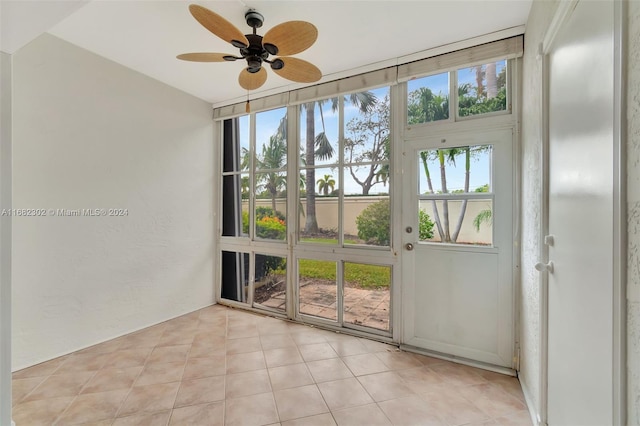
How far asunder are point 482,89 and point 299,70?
1.57 m

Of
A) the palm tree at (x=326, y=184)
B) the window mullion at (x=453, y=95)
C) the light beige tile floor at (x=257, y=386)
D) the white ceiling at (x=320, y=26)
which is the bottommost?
the light beige tile floor at (x=257, y=386)

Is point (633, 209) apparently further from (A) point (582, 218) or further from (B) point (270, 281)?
(B) point (270, 281)

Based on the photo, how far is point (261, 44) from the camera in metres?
1.76

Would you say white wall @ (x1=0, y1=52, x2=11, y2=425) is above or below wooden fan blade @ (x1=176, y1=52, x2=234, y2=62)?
below

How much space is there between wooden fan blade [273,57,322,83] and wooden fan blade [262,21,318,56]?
11 cm

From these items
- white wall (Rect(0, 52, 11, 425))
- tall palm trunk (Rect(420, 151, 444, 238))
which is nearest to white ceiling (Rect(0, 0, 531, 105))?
white wall (Rect(0, 52, 11, 425))

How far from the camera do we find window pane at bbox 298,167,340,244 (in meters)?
2.95

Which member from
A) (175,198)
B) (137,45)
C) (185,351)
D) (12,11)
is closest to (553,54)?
(12,11)

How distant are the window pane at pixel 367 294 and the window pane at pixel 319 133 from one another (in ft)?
4.04

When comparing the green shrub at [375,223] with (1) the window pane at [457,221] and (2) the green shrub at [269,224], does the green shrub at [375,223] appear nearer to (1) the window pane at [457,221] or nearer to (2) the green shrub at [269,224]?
(1) the window pane at [457,221]

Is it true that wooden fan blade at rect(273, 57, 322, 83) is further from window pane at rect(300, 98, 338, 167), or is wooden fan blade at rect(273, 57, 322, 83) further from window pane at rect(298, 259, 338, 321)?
window pane at rect(298, 259, 338, 321)

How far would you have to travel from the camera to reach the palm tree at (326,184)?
9.72 feet

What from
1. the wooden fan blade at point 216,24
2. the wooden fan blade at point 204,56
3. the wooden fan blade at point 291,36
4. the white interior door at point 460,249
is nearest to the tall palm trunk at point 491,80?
the white interior door at point 460,249

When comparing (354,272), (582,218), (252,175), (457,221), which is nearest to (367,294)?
(354,272)
